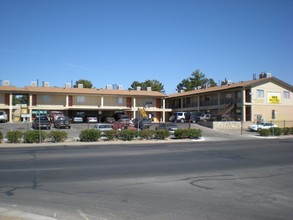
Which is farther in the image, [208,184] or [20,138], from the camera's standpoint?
[20,138]

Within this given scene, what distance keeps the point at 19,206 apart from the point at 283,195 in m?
6.44

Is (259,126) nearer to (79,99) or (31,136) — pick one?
(79,99)

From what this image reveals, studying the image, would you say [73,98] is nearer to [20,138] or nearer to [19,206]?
[20,138]

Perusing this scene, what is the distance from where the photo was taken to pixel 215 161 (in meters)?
15.7

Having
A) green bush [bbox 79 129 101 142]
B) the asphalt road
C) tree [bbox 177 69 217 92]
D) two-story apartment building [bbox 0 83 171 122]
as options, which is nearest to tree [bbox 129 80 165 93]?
tree [bbox 177 69 217 92]

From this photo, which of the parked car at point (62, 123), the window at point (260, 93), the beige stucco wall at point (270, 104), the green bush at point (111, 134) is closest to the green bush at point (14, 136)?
the green bush at point (111, 134)

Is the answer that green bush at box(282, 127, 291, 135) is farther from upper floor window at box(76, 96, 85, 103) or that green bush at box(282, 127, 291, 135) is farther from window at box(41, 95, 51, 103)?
window at box(41, 95, 51, 103)

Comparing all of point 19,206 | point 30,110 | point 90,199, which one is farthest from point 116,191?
point 30,110

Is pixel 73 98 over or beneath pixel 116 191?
over

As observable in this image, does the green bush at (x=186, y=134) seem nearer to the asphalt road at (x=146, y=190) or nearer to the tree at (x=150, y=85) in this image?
the asphalt road at (x=146, y=190)

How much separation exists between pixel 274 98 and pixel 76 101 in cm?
3328

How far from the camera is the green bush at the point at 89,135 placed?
30.1m

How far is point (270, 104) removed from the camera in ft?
185

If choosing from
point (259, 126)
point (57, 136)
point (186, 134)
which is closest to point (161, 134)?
point (186, 134)
